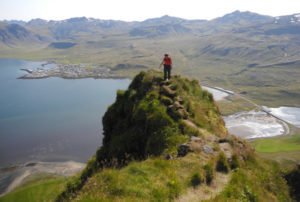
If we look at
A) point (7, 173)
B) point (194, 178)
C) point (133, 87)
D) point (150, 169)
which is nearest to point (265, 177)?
point (194, 178)

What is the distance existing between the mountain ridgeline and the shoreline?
57588 mm

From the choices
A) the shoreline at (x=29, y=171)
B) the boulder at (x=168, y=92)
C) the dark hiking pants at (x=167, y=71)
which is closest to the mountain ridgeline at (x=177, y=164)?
the boulder at (x=168, y=92)

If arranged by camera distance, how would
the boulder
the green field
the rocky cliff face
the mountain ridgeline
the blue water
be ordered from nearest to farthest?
1. the mountain ridgeline
2. the rocky cliff face
3. the boulder
4. the blue water
5. the green field

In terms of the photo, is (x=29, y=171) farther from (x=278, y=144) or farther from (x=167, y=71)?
(x=278, y=144)

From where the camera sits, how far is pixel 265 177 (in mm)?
10742

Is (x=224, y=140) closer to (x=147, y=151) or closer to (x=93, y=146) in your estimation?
(x=147, y=151)

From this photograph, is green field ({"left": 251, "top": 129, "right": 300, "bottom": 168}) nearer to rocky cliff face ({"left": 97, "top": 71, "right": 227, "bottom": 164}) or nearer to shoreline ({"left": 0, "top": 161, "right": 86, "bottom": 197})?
shoreline ({"left": 0, "top": 161, "right": 86, "bottom": 197})

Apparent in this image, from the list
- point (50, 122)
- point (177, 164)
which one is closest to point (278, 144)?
point (177, 164)

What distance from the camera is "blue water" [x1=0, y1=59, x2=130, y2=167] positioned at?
83188mm

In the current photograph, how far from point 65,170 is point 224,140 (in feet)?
231

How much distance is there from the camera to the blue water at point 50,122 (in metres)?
83.2

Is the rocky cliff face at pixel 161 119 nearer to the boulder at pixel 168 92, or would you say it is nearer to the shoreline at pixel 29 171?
the boulder at pixel 168 92

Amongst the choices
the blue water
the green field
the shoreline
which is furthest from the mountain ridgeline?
the green field

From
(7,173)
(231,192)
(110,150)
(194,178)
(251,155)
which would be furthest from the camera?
(7,173)
